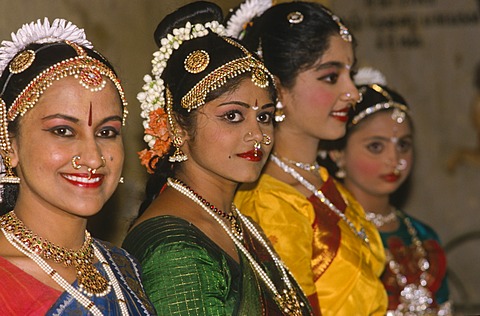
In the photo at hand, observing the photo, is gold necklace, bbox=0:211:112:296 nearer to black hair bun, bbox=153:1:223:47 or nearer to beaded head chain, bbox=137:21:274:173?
beaded head chain, bbox=137:21:274:173

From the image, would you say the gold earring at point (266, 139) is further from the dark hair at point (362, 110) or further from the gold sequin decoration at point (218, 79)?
the dark hair at point (362, 110)

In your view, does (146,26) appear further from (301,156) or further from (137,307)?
(137,307)

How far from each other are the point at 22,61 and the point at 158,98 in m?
0.63

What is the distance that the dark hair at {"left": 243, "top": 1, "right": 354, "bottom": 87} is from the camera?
11.2 ft

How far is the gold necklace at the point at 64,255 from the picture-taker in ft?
7.66

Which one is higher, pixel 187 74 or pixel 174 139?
pixel 187 74

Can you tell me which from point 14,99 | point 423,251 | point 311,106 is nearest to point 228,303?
point 14,99

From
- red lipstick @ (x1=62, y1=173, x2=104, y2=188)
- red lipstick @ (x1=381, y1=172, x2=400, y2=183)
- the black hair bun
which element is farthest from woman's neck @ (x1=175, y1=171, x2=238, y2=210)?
red lipstick @ (x1=381, y1=172, x2=400, y2=183)

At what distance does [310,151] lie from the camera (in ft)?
11.8

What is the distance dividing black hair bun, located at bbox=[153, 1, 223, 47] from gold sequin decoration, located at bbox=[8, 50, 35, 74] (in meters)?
0.69

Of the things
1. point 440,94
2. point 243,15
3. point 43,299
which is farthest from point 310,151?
point 440,94

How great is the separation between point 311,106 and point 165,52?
2.28 ft

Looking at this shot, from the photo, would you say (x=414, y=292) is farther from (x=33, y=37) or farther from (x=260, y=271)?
(x=33, y=37)

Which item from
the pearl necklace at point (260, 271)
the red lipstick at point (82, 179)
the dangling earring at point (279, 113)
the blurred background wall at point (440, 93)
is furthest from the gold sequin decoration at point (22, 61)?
the blurred background wall at point (440, 93)
